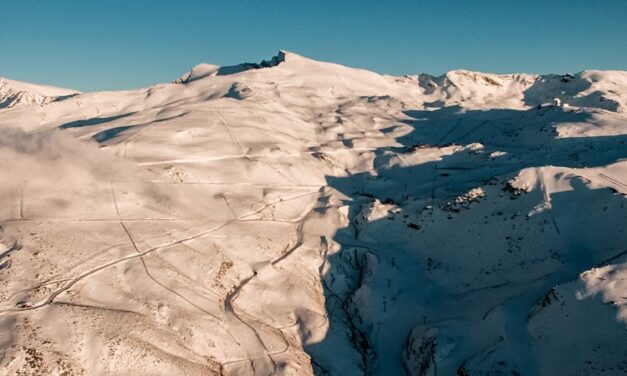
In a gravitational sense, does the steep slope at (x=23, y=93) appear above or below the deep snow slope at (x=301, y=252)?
above

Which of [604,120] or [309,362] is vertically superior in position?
[604,120]

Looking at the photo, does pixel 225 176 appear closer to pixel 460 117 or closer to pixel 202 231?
pixel 202 231

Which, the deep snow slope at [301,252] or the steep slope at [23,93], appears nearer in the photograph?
the deep snow slope at [301,252]

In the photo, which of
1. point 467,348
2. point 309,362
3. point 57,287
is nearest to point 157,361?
point 57,287

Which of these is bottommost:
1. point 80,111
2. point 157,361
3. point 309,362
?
point 309,362

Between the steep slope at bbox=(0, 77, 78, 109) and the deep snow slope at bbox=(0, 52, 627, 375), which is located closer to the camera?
the deep snow slope at bbox=(0, 52, 627, 375)

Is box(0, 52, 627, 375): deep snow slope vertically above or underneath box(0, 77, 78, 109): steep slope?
underneath

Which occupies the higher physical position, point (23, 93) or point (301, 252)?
point (23, 93)

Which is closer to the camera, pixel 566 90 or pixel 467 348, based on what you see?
pixel 467 348
